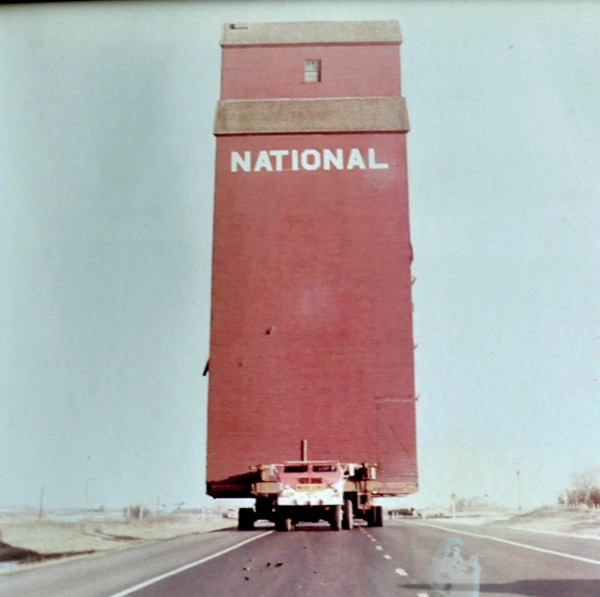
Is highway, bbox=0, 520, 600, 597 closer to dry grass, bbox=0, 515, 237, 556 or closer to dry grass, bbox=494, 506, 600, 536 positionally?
dry grass, bbox=0, 515, 237, 556

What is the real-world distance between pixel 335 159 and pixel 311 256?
94.6 inches

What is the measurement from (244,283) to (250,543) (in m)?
5.71

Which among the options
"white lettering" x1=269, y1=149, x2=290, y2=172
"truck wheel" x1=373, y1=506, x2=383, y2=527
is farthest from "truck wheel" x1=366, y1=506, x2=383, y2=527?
"white lettering" x1=269, y1=149, x2=290, y2=172

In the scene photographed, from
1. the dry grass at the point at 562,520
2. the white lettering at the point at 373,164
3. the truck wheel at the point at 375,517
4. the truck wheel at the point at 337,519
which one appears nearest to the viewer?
the truck wheel at the point at 337,519

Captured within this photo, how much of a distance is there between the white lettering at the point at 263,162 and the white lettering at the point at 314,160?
78 centimetres

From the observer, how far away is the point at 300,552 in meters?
13.2

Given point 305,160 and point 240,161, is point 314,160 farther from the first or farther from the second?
point 240,161

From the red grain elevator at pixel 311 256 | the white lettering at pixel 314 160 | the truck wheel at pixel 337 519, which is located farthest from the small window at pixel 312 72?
the truck wheel at pixel 337 519

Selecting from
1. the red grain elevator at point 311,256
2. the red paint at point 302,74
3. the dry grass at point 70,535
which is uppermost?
the red paint at point 302,74

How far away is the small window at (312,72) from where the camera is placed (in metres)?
18.2

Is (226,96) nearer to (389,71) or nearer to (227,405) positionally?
(389,71)

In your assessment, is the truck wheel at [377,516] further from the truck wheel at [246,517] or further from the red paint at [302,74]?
the red paint at [302,74]

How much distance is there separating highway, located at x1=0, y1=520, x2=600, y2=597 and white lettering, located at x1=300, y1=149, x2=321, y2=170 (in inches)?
330

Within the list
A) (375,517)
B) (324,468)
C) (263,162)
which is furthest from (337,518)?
(263,162)
